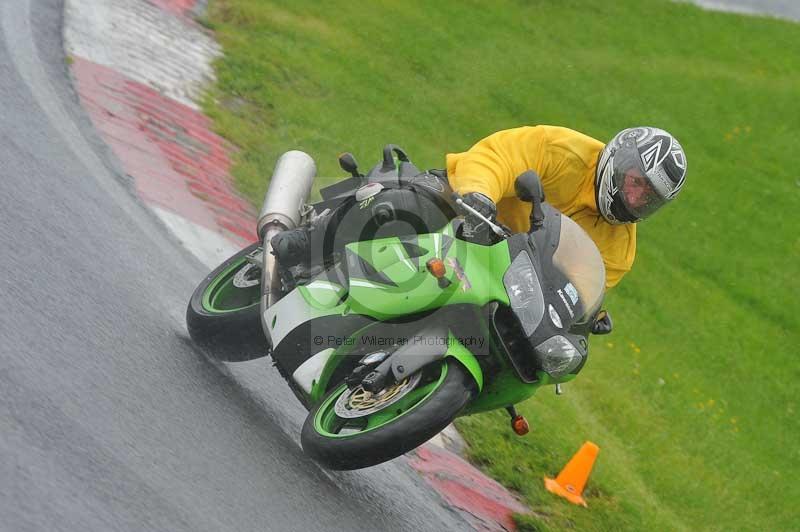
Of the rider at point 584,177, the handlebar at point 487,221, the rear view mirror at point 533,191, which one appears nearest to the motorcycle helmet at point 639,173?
the rider at point 584,177

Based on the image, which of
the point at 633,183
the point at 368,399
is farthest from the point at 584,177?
the point at 368,399

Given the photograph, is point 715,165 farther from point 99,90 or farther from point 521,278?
point 521,278

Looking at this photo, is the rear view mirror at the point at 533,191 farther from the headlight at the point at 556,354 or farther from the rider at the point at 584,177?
the headlight at the point at 556,354

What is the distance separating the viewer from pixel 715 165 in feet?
57.3

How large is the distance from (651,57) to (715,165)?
4148mm

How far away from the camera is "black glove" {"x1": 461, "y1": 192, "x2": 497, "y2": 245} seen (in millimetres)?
5098

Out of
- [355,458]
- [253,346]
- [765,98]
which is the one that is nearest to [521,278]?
[355,458]

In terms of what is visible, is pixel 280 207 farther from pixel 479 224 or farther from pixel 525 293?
pixel 525 293

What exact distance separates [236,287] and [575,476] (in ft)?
9.22

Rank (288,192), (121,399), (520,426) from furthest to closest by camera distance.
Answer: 1. (288,192)
2. (520,426)
3. (121,399)

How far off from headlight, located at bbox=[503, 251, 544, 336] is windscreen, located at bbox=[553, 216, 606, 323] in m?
0.23

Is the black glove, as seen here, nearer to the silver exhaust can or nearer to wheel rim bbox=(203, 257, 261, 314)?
the silver exhaust can

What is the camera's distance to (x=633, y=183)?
19.0 ft

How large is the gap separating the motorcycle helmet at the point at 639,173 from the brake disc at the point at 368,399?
1.82m
